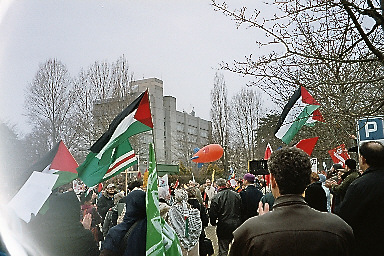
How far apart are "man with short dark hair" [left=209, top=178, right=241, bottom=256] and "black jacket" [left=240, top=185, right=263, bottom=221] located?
15.7 inches

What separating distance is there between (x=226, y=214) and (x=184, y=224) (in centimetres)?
142

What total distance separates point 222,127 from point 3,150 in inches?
1117

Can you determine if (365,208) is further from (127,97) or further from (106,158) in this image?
(127,97)

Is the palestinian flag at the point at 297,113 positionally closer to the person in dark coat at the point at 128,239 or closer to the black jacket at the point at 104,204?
the person in dark coat at the point at 128,239

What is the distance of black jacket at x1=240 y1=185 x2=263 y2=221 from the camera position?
894 centimetres

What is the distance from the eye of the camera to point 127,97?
19.6ft

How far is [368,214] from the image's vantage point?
3.52 m

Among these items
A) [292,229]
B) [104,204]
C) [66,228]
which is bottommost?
[104,204]

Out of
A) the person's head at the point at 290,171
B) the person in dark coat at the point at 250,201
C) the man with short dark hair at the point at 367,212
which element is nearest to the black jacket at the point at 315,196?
the man with short dark hair at the point at 367,212

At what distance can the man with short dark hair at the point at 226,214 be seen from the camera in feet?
27.8

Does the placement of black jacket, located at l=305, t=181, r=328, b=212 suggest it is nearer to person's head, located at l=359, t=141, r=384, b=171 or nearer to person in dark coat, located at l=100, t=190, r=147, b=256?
person's head, located at l=359, t=141, r=384, b=171

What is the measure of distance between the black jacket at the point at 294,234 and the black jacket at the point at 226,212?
20.6 feet

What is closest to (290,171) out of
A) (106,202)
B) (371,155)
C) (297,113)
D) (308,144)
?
(371,155)

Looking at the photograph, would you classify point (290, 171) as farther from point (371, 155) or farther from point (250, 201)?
point (250, 201)
